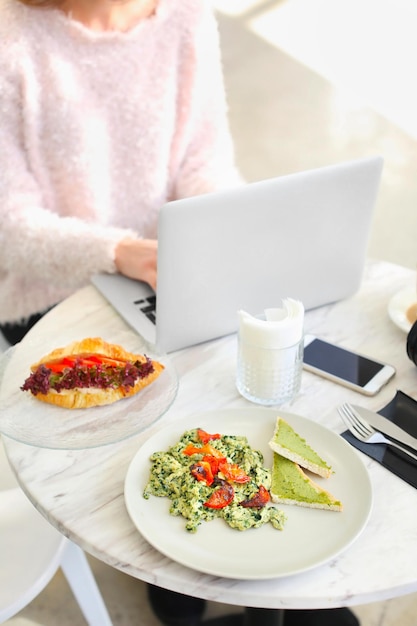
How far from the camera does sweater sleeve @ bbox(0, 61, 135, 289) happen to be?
4.95 feet

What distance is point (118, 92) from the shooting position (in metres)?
1.65

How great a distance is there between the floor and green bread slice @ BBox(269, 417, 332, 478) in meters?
2.03

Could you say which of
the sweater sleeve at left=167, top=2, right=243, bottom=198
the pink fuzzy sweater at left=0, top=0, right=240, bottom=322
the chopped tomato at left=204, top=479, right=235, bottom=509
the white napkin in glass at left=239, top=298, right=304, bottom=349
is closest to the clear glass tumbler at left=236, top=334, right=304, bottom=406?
the white napkin in glass at left=239, top=298, right=304, bottom=349

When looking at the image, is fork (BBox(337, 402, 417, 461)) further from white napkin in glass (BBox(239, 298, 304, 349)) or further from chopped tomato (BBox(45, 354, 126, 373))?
chopped tomato (BBox(45, 354, 126, 373))

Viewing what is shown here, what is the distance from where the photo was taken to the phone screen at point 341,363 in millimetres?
1207

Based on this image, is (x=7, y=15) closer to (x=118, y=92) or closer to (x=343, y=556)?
(x=118, y=92)

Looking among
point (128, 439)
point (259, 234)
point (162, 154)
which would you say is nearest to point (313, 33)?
point (162, 154)

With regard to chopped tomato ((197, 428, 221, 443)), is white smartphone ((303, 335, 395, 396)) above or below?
below

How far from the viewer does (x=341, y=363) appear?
4.07ft

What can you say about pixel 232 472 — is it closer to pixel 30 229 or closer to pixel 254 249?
pixel 254 249


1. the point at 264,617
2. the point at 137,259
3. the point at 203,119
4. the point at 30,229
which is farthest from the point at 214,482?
the point at 203,119

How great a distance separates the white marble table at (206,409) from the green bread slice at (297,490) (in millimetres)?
60

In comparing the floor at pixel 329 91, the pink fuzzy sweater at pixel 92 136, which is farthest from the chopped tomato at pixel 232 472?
the floor at pixel 329 91

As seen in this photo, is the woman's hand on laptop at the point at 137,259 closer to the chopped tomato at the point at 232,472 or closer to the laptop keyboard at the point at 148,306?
the laptop keyboard at the point at 148,306
